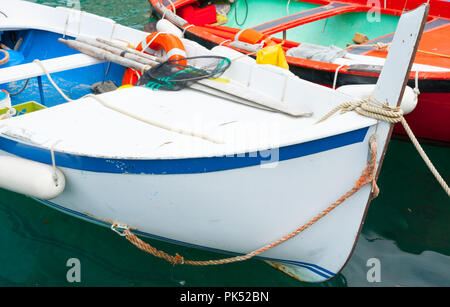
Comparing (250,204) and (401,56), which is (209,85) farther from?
(401,56)

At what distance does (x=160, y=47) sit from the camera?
457cm

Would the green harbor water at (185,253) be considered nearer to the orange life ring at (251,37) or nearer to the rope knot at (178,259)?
the rope knot at (178,259)

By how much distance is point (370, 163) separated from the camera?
8.53ft

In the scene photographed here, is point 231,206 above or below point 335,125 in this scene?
below

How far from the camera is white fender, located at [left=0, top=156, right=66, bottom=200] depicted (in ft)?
9.38

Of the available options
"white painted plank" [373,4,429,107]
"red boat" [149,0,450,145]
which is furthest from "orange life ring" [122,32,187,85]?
"white painted plank" [373,4,429,107]

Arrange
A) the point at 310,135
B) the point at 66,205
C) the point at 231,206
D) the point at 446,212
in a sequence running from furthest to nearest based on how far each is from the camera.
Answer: the point at 446,212 < the point at 66,205 < the point at 231,206 < the point at 310,135

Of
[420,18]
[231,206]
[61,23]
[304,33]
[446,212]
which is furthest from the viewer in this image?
[304,33]

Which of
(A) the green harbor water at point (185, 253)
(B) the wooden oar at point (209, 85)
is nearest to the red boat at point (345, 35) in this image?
(B) the wooden oar at point (209, 85)

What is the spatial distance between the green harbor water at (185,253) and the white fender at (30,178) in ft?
2.69

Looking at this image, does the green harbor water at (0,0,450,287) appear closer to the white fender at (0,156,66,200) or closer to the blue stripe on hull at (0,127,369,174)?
the white fender at (0,156,66,200)

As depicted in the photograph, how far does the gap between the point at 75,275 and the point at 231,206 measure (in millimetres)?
1529
